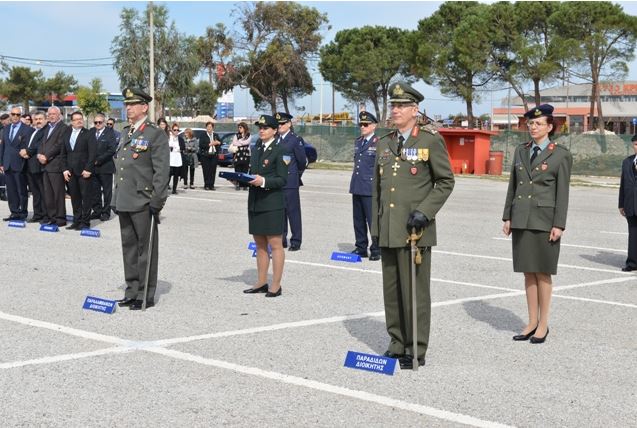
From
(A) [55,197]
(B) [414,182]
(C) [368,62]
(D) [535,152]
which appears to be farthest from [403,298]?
(C) [368,62]

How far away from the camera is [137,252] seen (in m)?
8.42

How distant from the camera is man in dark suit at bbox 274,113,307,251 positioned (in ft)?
36.8

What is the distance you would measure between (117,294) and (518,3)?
160ft

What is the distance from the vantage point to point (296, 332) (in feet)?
24.2

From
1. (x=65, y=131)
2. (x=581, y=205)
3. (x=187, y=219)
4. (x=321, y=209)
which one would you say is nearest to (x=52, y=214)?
(x=65, y=131)

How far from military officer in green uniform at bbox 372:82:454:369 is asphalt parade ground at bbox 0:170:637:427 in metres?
0.36

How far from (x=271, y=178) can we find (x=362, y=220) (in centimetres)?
332

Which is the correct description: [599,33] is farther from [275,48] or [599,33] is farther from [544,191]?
[544,191]

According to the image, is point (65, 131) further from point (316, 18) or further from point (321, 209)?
point (316, 18)

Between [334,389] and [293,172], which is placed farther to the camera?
[293,172]

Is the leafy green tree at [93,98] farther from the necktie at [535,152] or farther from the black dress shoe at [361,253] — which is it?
the necktie at [535,152]

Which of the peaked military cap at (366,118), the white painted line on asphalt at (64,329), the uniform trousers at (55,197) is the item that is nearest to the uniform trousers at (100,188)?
the uniform trousers at (55,197)

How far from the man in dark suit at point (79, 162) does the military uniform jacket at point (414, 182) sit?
30.3 ft

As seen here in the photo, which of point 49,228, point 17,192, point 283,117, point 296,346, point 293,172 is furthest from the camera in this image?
point 17,192
